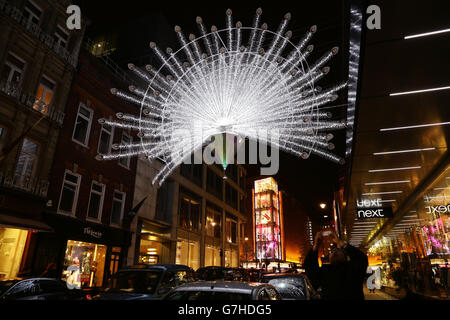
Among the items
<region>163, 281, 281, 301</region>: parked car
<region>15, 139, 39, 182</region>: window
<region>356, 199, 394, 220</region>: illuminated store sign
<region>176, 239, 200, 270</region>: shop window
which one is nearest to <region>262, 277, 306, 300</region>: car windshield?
<region>163, 281, 281, 301</region>: parked car

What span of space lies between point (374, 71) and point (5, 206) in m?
14.5

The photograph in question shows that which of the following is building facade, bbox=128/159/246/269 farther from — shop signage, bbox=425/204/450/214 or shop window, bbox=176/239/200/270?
shop signage, bbox=425/204/450/214

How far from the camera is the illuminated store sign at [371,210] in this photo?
577 inches

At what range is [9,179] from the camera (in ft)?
42.8

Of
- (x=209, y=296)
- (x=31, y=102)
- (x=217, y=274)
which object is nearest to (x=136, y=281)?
(x=209, y=296)

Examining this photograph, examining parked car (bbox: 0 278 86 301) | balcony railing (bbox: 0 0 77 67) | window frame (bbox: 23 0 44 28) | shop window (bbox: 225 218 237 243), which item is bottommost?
parked car (bbox: 0 278 86 301)

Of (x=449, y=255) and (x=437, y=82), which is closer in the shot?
(x=437, y=82)

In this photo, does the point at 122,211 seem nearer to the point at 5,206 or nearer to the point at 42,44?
the point at 5,206

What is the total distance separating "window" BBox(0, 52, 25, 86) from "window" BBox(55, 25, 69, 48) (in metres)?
2.75

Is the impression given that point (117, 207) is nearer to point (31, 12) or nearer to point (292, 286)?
point (31, 12)

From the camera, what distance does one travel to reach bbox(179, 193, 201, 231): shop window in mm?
28814

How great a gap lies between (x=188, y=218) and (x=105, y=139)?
41.3ft

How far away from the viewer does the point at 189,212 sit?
3009 cm
